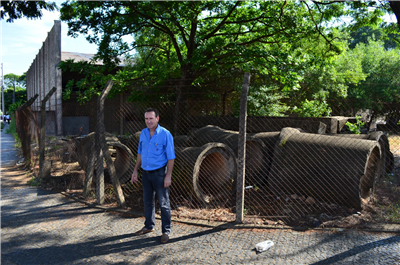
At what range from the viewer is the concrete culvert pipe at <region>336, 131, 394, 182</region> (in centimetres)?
641

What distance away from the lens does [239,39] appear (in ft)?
37.9

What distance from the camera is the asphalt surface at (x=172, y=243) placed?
3.75 metres

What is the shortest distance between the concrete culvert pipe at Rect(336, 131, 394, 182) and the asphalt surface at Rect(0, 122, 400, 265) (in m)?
2.56

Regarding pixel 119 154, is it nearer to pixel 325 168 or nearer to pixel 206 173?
pixel 206 173

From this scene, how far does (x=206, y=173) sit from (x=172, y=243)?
2.49m

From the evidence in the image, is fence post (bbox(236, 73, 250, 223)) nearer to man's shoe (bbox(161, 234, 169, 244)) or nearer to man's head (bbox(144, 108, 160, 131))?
man's shoe (bbox(161, 234, 169, 244))

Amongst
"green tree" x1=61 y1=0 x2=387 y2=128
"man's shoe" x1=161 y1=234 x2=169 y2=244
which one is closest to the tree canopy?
"green tree" x1=61 y1=0 x2=387 y2=128

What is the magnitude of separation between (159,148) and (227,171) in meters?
2.51

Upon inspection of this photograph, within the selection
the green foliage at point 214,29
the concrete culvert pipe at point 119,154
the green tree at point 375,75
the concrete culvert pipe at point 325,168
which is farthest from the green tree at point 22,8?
the green tree at point 375,75

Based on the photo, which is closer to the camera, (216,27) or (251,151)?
(251,151)

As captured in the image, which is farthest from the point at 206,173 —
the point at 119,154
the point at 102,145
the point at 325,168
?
the point at 119,154

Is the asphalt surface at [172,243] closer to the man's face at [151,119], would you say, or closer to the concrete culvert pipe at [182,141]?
the man's face at [151,119]

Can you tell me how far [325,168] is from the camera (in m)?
5.59

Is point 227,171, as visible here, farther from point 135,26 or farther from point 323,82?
point 323,82
